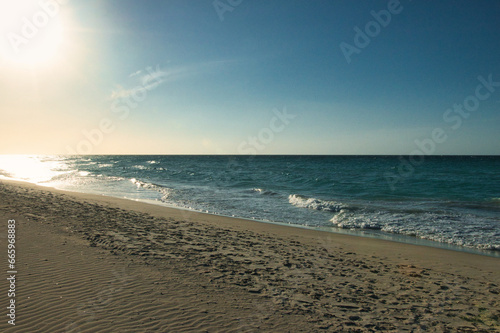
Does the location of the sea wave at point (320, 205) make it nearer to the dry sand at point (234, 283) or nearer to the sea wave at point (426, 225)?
the sea wave at point (426, 225)

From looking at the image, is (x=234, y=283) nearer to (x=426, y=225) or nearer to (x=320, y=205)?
(x=426, y=225)

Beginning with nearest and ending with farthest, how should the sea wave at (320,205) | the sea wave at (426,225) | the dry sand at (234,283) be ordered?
1. the dry sand at (234,283)
2. the sea wave at (426,225)
3. the sea wave at (320,205)

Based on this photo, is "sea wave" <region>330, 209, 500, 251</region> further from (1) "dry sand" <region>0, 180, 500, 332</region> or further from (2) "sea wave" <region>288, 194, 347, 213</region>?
(1) "dry sand" <region>0, 180, 500, 332</region>

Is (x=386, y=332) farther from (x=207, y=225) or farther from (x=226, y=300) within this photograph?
(x=207, y=225)

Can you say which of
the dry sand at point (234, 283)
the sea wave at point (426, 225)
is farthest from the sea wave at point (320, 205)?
the dry sand at point (234, 283)

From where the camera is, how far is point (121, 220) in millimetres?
12195

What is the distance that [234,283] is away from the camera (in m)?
6.19

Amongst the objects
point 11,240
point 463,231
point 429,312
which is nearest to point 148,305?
point 429,312

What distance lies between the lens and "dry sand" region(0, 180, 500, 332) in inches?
188

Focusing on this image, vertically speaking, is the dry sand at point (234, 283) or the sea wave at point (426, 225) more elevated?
the dry sand at point (234, 283)

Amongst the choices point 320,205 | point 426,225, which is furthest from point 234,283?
point 320,205

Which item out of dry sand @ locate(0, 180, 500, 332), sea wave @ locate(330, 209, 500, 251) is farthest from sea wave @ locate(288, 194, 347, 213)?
dry sand @ locate(0, 180, 500, 332)

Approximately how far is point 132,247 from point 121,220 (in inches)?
172

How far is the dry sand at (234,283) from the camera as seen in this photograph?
4.77 meters
